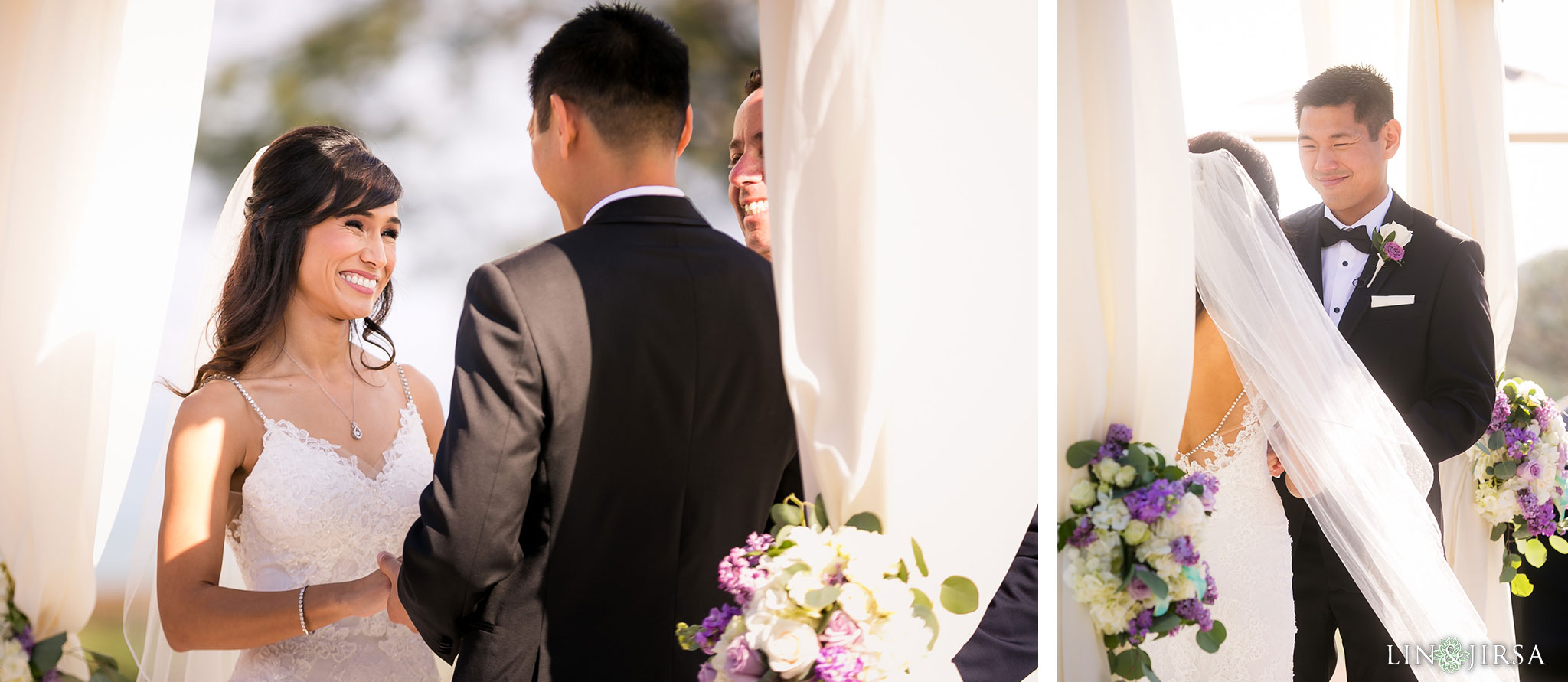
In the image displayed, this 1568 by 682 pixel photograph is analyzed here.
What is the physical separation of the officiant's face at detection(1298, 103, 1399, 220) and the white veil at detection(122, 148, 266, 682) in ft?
11.7

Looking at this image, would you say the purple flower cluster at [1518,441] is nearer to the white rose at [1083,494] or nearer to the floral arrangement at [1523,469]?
the floral arrangement at [1523,469]

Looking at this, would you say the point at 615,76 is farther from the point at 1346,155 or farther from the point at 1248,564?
the point at 1346,155

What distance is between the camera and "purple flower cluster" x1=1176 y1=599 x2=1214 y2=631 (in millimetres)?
2117

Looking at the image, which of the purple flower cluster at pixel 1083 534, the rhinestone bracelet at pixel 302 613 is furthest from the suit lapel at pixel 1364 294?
the rhinestone bracelet at pixel 302 613

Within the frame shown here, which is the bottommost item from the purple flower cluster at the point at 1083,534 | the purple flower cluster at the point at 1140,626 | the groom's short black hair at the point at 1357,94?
the purple flower cluster at the point at 1140,626

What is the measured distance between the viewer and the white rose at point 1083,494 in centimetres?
216

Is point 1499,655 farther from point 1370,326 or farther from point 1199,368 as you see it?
point 1199,368

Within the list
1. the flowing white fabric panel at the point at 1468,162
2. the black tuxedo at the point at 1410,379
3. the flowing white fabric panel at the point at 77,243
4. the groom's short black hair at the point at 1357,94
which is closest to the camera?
the flowing white fabric panel at the point at 77,243

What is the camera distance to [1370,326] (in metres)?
3.51

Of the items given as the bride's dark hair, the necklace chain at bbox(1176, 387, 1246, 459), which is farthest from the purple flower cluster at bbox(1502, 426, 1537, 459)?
the bride's dark hair

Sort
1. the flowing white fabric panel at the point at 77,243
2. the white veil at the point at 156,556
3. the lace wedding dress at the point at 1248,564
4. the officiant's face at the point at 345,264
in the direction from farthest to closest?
1. the lace wedding dress at the point at 1248,564
2. the white veil at the point at 156,556
3. the officiant's face at the point at 345,264
4. the flowing white fabric panel at the point at 77,243

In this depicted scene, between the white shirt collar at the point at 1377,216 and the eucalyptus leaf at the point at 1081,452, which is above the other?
the white shirt collar at the point at 1377,216

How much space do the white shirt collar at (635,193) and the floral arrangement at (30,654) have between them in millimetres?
1411

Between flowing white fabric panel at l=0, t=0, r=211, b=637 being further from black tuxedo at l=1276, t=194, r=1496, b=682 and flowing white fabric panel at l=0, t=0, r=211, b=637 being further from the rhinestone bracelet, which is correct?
black tuxedo at l=1276, t=194, r=1496, b=682
